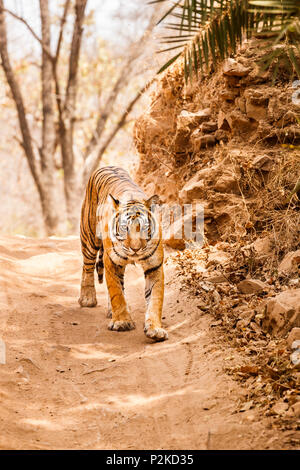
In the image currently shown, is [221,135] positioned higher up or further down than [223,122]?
further down

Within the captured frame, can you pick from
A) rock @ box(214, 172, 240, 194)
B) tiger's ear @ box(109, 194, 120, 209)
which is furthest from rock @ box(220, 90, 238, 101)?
tiger's ear @ box(109, 194, 120, 209)

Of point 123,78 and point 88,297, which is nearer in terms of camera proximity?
point 88,297

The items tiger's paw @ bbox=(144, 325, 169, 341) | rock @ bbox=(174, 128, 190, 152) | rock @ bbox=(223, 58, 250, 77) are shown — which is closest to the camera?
tiger's paw @ bbox=(144, 325, 169, 341)

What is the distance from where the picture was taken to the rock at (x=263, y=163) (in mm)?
5945

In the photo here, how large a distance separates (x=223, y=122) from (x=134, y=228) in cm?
258

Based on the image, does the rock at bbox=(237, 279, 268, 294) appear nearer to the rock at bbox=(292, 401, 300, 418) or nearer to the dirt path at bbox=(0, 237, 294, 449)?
the dirt path at bbox=(0, 237, 294, 449)

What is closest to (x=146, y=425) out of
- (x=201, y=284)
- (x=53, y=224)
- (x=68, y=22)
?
(x=201, y=284)

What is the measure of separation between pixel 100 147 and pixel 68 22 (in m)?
3.74

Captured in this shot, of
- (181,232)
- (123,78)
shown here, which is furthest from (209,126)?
(123,78)

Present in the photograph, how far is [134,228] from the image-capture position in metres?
4.84

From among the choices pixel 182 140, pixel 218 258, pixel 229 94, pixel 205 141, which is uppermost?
pixel 229 94

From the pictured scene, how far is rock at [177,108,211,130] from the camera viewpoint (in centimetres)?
720

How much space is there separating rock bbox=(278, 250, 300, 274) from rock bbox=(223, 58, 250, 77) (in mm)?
2557

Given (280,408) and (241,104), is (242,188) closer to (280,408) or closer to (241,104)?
(241,104)
